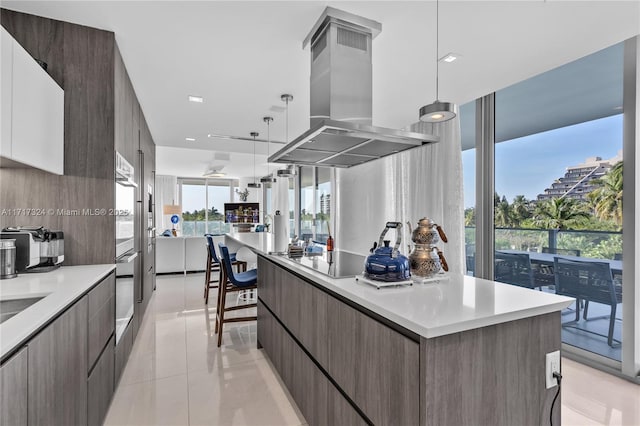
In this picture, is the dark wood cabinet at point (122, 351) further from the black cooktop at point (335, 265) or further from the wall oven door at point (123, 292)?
the black cooktop at point (335, 265)

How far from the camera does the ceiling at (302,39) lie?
6.44 ft

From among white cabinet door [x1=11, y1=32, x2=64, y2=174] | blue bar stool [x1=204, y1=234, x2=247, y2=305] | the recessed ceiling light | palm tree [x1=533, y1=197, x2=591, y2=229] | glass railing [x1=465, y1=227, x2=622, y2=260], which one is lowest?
blue bar stool [x1=204, y1=234, x2=247, y2=305]

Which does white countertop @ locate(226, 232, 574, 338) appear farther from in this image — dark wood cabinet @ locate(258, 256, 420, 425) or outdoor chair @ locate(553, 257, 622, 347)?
outdoor chair @ locate(553, 257, 622, 347)

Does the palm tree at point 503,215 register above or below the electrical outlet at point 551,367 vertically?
above

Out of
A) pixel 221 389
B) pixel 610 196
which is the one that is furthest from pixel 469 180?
pixel 221 389

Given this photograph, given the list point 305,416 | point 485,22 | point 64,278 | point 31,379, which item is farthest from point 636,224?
point 64,278

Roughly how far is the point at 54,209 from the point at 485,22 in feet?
10.3

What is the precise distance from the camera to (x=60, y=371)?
4.41 ft

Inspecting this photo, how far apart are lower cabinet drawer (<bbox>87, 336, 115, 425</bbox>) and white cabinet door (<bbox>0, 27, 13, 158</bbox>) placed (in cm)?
126

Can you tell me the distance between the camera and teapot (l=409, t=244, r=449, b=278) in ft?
5.53

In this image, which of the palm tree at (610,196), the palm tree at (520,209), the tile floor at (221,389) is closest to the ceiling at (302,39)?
the palm tree at (610,196)

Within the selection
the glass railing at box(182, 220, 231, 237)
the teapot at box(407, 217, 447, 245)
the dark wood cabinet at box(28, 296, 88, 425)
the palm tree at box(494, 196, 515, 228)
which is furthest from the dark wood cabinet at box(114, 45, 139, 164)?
the glass railing at box(182, 220, 231, 237)

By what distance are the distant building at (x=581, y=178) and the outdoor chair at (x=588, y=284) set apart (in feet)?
2.02

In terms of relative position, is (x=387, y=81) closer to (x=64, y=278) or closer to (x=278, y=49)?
(x=278, y=49)
